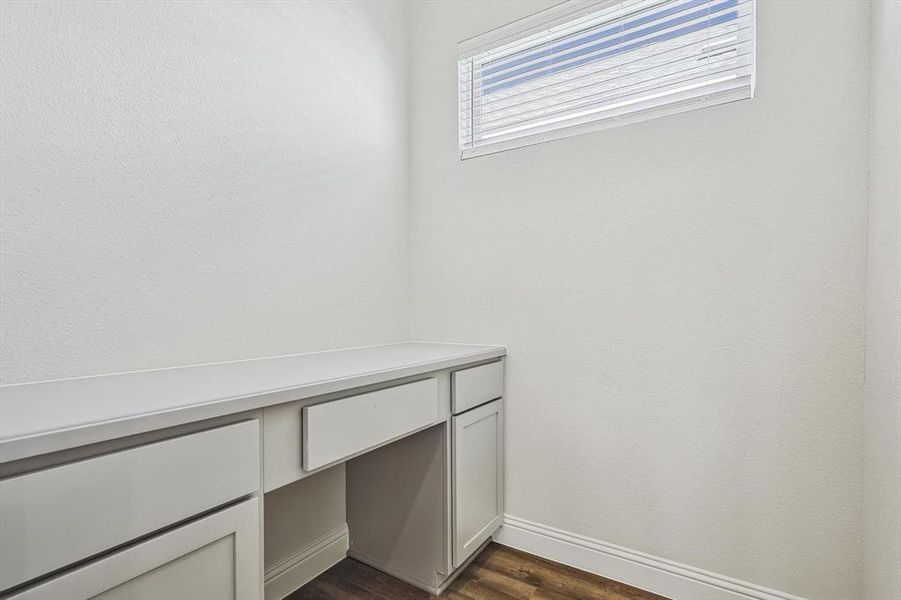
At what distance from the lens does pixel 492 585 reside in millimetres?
1510

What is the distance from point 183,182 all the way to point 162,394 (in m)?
0.67

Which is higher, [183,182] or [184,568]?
[183,182]

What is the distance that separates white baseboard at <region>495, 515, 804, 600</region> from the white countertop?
0.84m

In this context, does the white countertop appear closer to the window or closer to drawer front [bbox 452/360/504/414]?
drawer front [bbox 452/360/504/414]

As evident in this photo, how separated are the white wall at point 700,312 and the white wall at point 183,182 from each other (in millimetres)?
592

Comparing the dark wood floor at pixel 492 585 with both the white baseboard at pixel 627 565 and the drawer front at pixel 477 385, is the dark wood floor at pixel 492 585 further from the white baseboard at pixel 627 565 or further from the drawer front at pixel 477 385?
Result: the drawer front at pixel 477 385

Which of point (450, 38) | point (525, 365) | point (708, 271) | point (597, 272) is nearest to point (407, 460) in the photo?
point (525, 365)

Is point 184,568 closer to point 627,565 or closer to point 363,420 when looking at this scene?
point 363,420

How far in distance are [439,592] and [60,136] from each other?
169 centimetres

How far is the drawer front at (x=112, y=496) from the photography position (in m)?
0.55

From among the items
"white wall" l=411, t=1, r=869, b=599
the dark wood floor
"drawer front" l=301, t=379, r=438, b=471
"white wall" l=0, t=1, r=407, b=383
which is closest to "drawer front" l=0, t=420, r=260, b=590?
"drawer front" l=301, t=379, r=438, b=471

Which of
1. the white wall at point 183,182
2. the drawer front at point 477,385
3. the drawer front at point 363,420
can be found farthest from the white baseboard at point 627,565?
the white wall at point 183,182

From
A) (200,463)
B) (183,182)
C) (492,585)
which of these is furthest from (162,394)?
(492,585)

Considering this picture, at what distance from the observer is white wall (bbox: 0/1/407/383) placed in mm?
961
